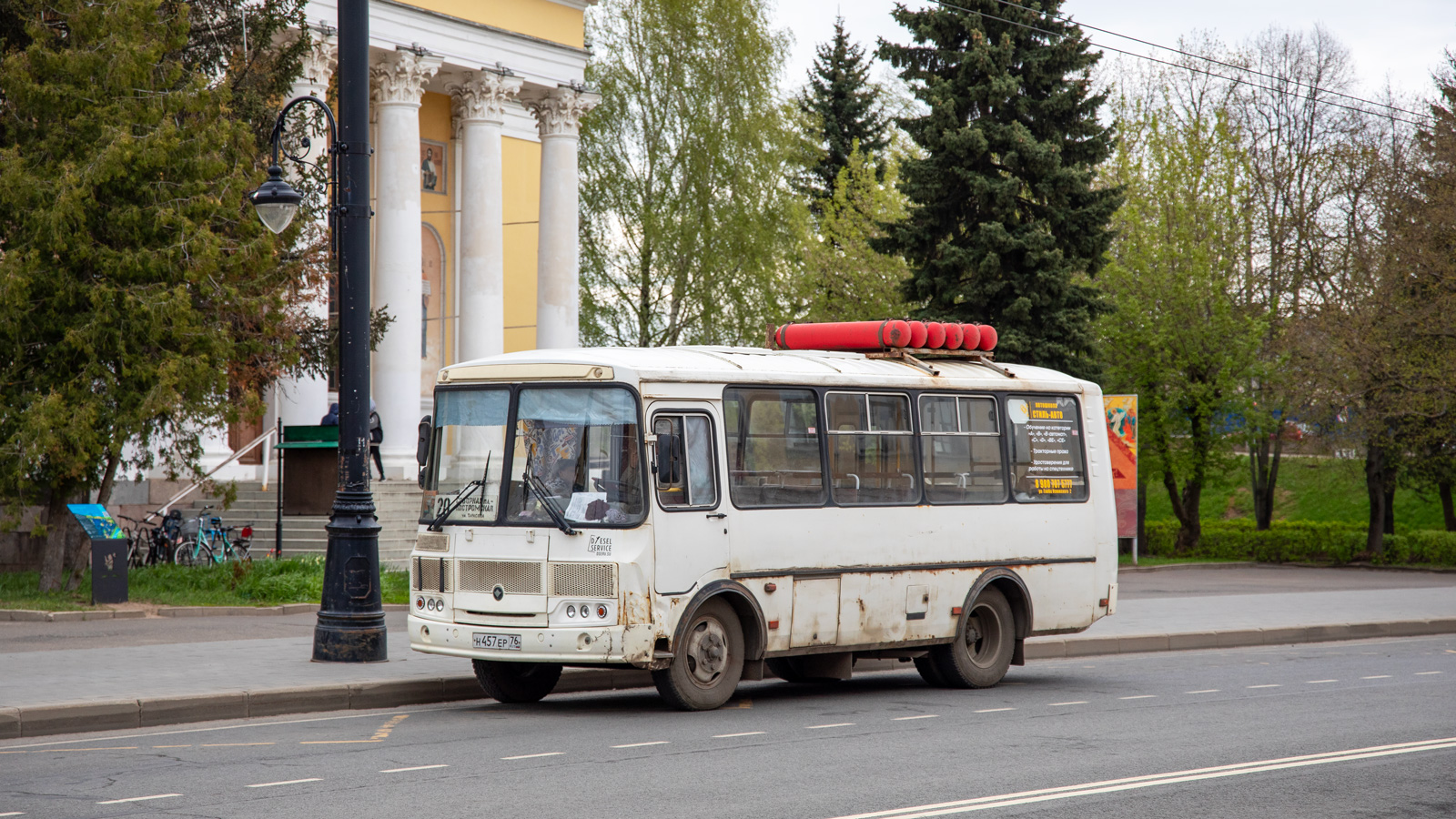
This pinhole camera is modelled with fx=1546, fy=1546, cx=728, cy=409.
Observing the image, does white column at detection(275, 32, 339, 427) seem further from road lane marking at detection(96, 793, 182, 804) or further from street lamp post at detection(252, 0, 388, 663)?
road lane marking at detection(96, 793, 182, 804)

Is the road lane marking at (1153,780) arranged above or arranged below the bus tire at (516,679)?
below

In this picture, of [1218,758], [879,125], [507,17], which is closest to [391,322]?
[507,17]

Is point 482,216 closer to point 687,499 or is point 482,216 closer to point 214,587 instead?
point 214,587

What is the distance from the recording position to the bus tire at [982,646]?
45.4 ft

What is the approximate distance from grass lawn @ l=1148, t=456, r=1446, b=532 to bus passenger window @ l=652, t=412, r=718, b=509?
3979 cm

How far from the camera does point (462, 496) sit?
11.9 meters

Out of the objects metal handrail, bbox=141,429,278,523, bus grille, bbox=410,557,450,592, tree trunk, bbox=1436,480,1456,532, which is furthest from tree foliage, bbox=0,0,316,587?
tree trunk, bbox=1436,480,1456,532

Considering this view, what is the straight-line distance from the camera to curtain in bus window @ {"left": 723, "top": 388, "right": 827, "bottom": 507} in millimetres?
12273

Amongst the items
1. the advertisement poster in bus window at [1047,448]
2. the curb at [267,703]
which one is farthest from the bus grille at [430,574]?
the advertisement poster in bus window at [1047,448]

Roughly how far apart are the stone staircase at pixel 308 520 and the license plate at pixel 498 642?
14113 mm

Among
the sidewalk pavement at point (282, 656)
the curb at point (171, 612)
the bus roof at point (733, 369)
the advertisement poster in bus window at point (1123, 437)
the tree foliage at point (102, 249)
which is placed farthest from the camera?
the advertisement poster in bus window at point (1123, 437)

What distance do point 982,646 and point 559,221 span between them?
25.7m

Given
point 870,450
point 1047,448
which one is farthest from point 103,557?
point 1047,448

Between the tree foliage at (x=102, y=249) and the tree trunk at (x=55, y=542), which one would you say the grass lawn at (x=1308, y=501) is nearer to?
the tree foliage at (x=102, y=249)
